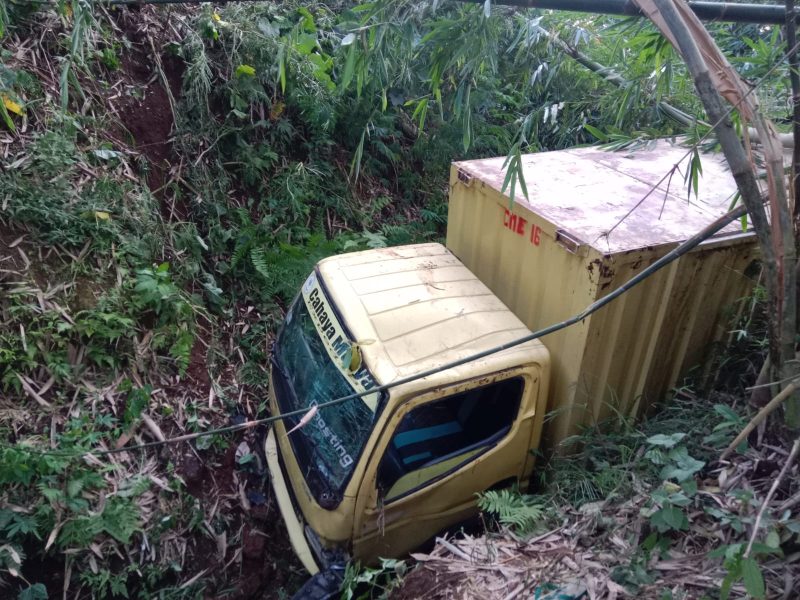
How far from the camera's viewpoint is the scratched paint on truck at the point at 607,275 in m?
3.18

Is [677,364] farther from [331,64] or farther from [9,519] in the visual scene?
[331,64]

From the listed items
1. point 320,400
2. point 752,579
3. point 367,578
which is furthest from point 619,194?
point 367,578

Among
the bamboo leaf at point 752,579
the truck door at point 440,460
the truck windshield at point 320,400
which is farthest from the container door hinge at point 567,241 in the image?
the bamboo leaf at point 752,579

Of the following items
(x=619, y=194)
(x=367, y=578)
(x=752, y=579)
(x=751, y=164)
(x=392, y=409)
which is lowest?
(x=367, y=578)

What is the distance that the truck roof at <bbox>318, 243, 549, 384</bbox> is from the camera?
307 cm

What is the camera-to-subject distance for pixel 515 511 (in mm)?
3000

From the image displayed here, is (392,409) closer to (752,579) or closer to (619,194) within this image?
(752,579)

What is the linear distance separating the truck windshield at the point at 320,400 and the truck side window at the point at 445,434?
0.21 meters

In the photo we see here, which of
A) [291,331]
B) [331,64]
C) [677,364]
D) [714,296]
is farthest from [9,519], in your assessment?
[331,64]

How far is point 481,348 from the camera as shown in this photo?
3.19 metres

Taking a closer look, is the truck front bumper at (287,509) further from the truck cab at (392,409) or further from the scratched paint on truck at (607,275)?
the scratched paint on truck at (607,275)

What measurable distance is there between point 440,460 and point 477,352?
25.2 inches

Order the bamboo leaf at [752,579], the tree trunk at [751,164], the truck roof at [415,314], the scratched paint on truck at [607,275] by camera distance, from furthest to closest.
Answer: the scratched paint on truck at [607,275], the truck roof at [415,314], the tree trunk at [751,164], the bamboo leaf at [752,579]

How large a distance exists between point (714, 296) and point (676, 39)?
6.02 feet
